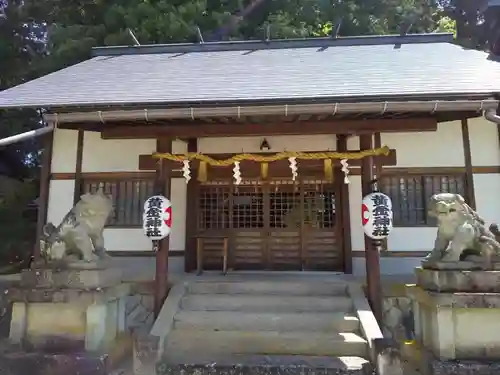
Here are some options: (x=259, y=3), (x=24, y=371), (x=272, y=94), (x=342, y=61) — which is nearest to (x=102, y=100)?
(x=272, y=94)

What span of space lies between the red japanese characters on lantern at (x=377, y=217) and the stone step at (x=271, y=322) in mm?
1230

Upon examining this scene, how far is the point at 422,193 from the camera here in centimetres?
773

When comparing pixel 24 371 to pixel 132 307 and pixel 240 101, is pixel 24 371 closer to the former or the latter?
pixel 132 307

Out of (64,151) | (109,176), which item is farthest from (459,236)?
(64,151)

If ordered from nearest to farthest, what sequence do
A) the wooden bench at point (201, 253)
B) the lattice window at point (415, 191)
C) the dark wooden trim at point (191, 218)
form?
the wooden bench at point (201, 253)
the lattice window at point (415, 191)
the dark wooden trim at point (191, 218)

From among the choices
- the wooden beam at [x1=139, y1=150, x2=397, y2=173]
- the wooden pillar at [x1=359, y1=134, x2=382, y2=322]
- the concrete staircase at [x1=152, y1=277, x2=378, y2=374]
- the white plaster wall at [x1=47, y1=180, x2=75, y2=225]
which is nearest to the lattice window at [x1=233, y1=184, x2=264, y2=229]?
the wooden beam at [x1=139, y1=150, x2=397, y2=173]

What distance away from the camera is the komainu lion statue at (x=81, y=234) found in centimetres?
516

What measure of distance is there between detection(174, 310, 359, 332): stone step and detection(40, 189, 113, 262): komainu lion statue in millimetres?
1550

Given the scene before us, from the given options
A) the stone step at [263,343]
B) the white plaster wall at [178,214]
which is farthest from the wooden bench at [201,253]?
the stone step at [263,343]

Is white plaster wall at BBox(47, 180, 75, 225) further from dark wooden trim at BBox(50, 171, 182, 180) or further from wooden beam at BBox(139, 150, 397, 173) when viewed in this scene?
wooden beam at BBox(139, 150, 397, 173)

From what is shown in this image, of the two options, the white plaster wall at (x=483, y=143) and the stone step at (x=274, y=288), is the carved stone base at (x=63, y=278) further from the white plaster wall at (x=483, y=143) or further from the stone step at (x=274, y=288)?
the white plaster wall at (x=483, y=143)

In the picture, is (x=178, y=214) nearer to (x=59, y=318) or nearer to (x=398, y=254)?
(x=59, y=318)

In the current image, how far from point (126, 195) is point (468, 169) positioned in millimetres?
6846

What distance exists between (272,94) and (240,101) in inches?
21.3
